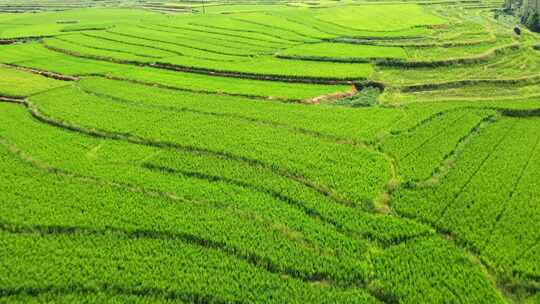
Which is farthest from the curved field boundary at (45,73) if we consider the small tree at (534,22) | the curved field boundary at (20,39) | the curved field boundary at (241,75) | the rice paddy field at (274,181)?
the small tree at (534,22)

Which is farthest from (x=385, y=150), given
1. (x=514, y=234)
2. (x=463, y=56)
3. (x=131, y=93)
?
(x=463, y=56)

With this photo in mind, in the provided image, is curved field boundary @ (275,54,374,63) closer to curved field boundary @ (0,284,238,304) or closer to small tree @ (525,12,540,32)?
small tree @ (525,12,540,32)

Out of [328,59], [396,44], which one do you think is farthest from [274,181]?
[396,44]

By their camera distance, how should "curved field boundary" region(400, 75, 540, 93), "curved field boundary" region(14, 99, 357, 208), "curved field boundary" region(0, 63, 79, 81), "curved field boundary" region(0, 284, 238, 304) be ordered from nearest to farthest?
"curved field boundary" region(0, 284, 238, 304) → "curved field boundary" region(14, 99, 357, 208) → "curved field boundary" region(400, 75, 540, 93) → "curved field boundary" region(0, 63, 79, 81)

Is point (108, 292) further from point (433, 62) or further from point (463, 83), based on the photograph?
point (433, 62)

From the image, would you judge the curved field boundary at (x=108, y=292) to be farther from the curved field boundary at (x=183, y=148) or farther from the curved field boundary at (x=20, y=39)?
the curved field boundary at (x=20, y=39)

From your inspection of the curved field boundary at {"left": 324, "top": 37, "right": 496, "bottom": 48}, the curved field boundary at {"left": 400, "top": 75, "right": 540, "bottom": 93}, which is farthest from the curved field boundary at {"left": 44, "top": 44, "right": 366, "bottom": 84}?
the curved field boundary at {"left": 324, "top": 37, "right": 496, "bottom": 48}

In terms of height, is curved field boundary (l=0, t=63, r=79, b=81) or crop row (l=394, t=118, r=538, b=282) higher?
curved field boundary (l=0, t=63, r=79, b=81)

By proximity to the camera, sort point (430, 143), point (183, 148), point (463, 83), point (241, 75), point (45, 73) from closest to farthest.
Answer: point (430, 143) < point (183, 148) < point (463, 83) < point (241, 75) < point (45, 73)
